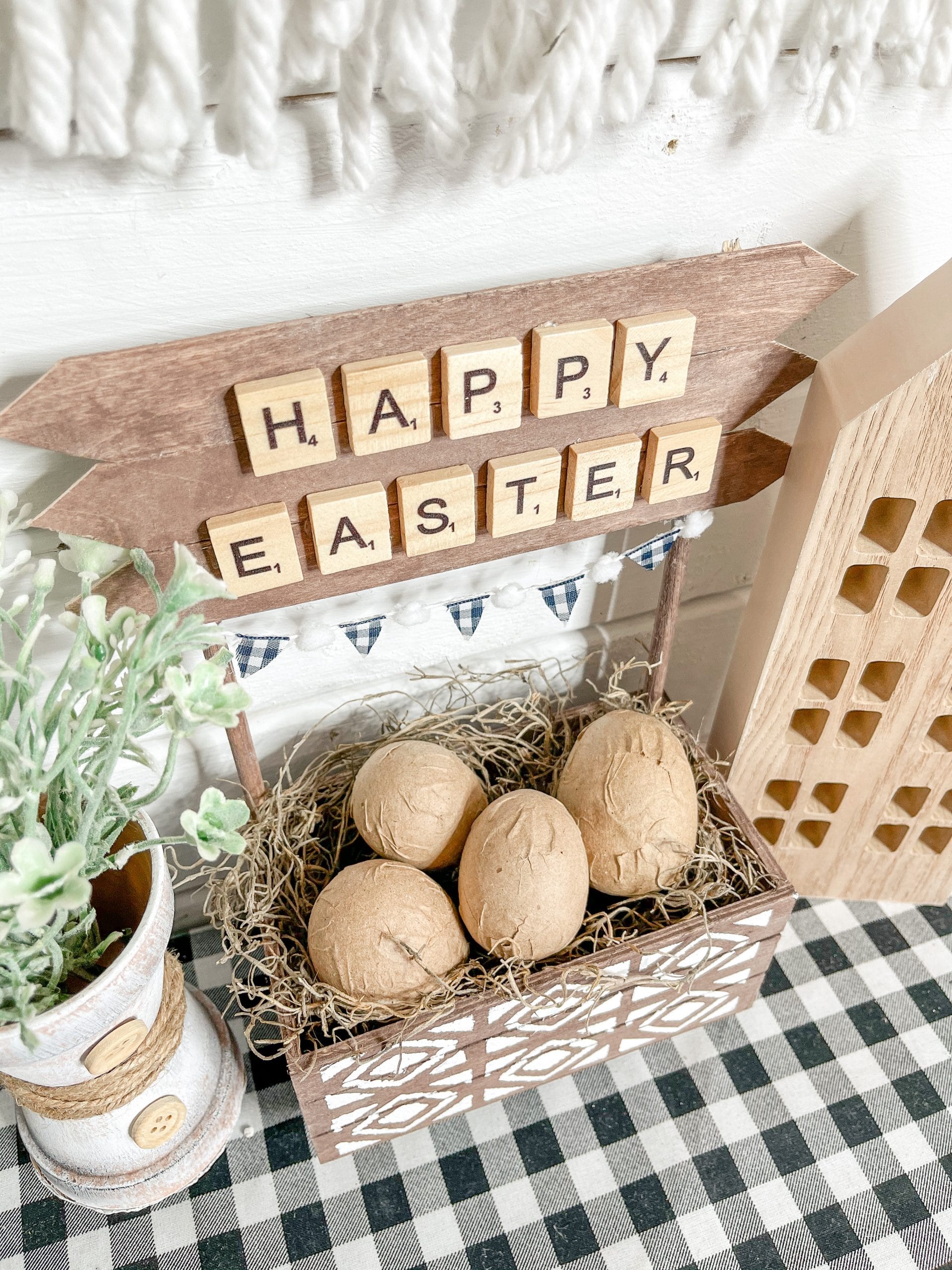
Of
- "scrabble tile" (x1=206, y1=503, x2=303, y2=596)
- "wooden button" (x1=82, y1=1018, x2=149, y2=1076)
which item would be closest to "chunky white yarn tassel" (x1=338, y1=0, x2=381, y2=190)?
"scrabble tile" (x1=206, y1=503, x2=303, y2=596)

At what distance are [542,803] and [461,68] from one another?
1.68ft

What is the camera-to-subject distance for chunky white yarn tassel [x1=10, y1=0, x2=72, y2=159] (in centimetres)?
40

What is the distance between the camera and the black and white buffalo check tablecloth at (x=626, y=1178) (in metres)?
0.77

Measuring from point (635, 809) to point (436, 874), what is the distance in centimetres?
20

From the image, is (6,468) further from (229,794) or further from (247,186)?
(229,794)

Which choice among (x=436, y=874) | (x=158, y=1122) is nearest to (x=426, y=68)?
(x=436, y=874)

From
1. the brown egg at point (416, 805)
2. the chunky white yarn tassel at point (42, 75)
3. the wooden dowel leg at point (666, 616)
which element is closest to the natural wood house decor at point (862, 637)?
the wooden dowel leg at point (666, 616)

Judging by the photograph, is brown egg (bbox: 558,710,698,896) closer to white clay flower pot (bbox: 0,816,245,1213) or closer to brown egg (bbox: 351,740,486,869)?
brown egg (bbox: 351,740,486,869)

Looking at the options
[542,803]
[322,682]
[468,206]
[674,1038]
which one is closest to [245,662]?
[322,682]

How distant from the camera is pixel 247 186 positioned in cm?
51

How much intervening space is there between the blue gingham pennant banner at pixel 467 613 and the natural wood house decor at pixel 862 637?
252 mm

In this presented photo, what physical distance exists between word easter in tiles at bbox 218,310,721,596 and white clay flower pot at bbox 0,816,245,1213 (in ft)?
0.82

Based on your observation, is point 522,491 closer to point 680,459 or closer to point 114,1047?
point 680,459

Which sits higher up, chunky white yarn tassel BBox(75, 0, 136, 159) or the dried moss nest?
chunky white yarn tassel BBox(75, 0, 136, 159)
